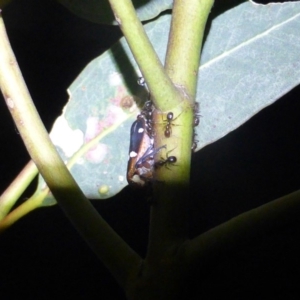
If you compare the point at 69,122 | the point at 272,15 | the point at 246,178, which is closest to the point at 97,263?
the point at 246,178

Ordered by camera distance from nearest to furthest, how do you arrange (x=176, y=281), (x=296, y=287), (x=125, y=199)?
(x=176, y=281), (x=296, y=287), (x=125, y=199)

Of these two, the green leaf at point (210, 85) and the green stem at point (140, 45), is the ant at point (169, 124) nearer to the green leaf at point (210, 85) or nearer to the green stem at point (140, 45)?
the green stem at point (140, 45)

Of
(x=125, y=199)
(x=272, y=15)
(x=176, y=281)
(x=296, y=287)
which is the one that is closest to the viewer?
(x=176, y=281)

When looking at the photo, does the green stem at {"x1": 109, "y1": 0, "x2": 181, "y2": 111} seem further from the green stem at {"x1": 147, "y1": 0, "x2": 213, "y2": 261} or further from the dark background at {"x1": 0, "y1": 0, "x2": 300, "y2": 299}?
the dark background at {"x1": 0, "y1": 0, "x2": 300, "y2": 299}

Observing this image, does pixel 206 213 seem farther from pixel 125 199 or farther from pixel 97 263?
pixel 97 263

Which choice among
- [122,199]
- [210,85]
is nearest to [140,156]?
[210,85]

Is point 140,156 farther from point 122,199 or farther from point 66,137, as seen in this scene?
point 122,199
